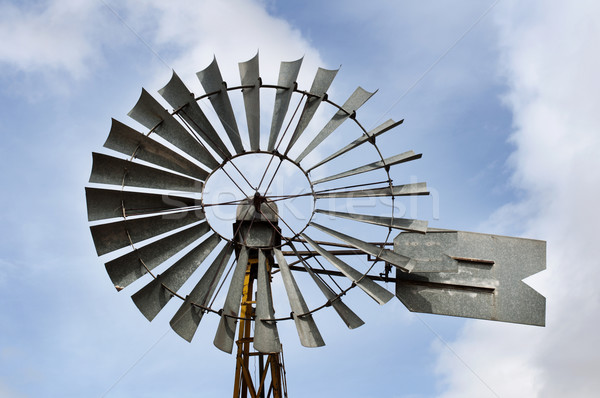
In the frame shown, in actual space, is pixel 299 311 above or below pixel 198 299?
below

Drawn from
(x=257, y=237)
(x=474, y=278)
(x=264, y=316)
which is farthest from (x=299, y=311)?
(x=474, y=278)

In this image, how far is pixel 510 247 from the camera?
811cm

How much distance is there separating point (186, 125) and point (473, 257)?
412 centimetres

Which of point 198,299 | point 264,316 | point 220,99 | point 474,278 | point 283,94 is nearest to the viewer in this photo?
point 264,316

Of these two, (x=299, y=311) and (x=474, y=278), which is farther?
(x=474, y=278)

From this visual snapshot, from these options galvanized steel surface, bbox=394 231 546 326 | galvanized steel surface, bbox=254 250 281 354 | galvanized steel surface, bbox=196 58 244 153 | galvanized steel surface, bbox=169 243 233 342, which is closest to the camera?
galvanized steel surface, bbox=254 250 281 354

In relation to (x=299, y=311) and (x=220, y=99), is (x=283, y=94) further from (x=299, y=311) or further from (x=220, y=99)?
(x=299, y=311)

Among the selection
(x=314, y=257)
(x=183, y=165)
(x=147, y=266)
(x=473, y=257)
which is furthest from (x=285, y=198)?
(x=473, y=257)

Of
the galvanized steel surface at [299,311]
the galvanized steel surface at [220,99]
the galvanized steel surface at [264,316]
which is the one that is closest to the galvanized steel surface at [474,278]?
the galvanized steel surface at [299,311]

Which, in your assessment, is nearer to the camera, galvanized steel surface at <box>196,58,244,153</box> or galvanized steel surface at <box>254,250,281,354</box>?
galvanized steel surface at <box>254,250,281,354</box>

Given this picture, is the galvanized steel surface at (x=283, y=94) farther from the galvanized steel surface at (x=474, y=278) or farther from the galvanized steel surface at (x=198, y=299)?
the galvanized steel surface at (x=474, y=278)

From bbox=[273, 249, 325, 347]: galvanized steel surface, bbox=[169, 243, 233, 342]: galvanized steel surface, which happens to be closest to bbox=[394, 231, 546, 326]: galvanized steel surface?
bbox=[273, 249, 325, 347]: galvanized steel surface

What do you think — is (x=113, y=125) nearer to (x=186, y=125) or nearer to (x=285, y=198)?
(x=186, y=125)

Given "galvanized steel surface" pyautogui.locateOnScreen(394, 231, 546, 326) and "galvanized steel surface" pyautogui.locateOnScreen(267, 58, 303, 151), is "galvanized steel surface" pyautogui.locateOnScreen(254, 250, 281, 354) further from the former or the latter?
"galvanized steel surface" pyautogui.locateOnScreen(394, 231, 546, 326)
